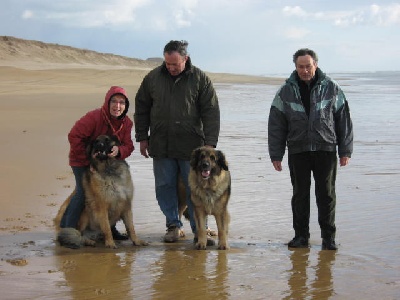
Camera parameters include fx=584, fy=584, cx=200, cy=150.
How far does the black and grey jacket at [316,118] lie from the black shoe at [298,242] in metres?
0.82

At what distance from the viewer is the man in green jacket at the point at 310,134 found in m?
5.24

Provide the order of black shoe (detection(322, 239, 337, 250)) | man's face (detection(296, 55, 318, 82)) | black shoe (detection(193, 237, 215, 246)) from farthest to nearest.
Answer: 1. black shoe (detection(193, 237, 215, 246))
2. black shoe (detection(322, 239, 337, 250))
3. man's face (detection(296, 55, 318, 82))

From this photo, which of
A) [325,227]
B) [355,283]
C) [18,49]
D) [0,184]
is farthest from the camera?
[18,49]

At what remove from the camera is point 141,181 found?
8.27 meters

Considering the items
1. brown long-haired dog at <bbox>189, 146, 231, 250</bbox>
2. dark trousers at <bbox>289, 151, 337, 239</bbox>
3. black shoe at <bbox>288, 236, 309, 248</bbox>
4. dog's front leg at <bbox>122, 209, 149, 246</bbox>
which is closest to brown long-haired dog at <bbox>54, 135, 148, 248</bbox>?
dog's front leg at <bbox>122, 209, 149, 246</bbox>

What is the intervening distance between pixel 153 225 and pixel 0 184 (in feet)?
8.55

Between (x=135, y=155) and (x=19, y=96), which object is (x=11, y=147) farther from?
(x=19, y=96)

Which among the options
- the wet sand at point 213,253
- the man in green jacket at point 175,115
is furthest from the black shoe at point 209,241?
the man in green jacket at point 175,115

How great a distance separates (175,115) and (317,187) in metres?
1.53

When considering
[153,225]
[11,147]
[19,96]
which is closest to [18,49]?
[19,96]

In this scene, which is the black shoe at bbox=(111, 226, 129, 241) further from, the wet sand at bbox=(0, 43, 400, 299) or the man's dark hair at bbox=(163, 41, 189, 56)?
the man's dark hair at bbox=(163, 41, 189, 56)

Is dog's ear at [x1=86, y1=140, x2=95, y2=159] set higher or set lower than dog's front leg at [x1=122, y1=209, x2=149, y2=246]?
higher

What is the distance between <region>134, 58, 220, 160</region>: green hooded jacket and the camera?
18.7 feet

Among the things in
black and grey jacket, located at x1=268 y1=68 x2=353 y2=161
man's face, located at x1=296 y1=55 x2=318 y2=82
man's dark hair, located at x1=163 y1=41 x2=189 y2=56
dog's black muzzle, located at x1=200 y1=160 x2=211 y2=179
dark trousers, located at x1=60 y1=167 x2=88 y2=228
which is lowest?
dark trousers, located at x1=60 y1=167 x2=88 y2=228
